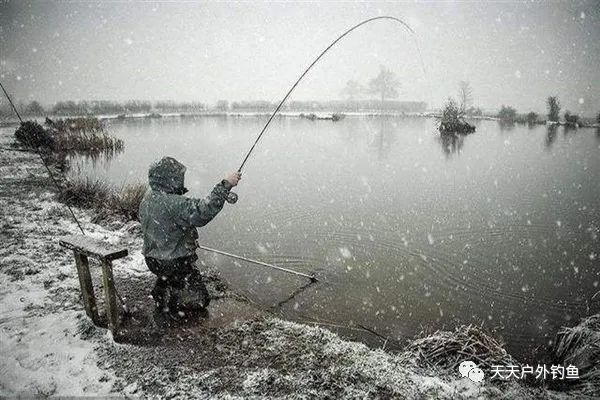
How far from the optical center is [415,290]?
265 inches

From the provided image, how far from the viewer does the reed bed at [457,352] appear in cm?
412

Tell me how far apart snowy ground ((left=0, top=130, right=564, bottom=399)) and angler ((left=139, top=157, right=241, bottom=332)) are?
0.44m

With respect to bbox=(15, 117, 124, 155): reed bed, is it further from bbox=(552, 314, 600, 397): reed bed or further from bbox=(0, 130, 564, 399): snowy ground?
bbox=(552, 314, 600, 397): reed bed

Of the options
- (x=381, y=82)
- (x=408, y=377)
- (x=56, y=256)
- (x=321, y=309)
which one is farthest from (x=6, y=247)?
(x=381, y=82)

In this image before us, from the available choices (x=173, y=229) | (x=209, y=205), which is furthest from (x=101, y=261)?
(x=209, y=205)

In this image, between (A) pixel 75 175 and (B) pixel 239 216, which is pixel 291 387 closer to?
(B) pixel 239 216

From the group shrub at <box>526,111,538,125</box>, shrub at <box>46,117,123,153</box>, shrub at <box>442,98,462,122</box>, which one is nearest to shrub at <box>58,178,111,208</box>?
shrub at <box>46,117,123,153</box>

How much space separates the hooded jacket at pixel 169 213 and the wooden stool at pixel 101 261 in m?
0.46

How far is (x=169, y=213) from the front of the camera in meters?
4.08

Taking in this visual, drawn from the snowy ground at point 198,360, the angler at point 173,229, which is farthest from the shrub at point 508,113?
the angler at point 173,229

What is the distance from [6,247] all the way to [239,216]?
5.59m

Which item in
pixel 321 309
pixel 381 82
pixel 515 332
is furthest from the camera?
pixel 381 82

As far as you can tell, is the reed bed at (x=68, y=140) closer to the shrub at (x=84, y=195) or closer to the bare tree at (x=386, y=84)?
the shrub at (x=84, y=195)

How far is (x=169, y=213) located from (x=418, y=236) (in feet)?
23.0
